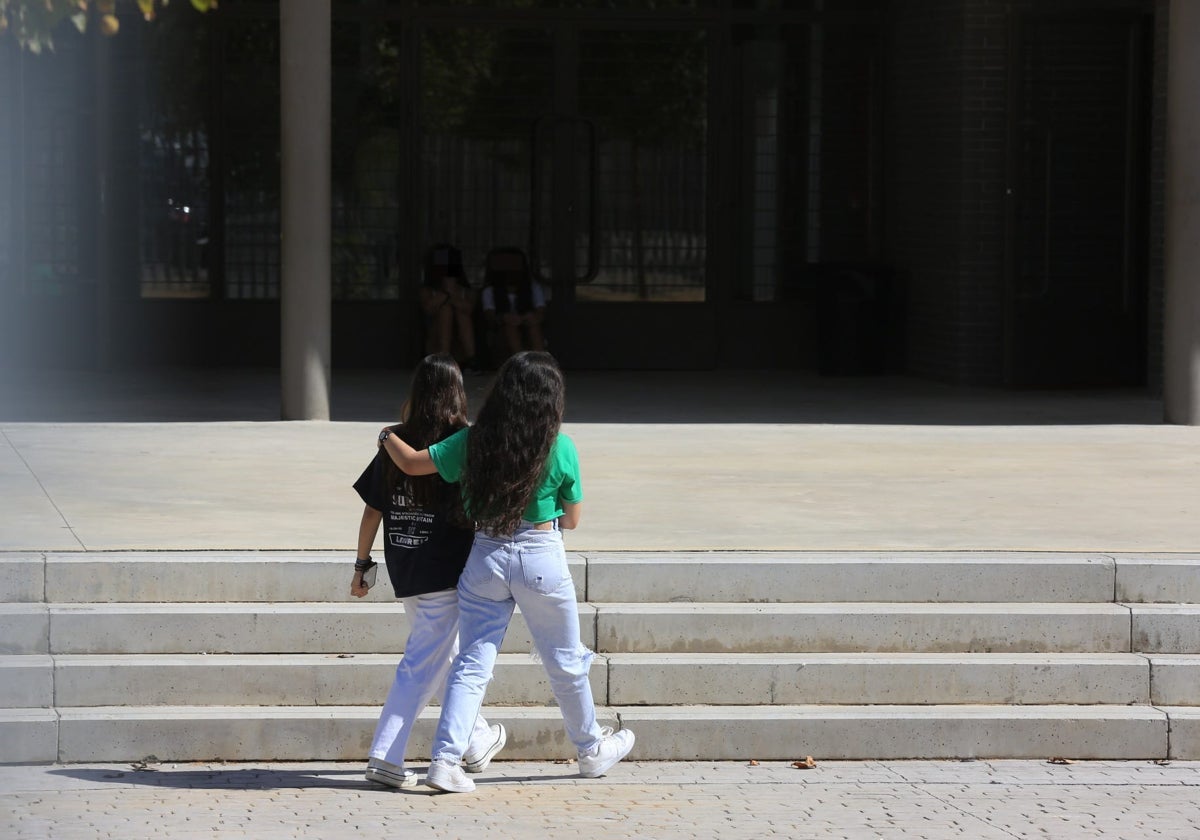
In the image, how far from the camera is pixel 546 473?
21.0ft

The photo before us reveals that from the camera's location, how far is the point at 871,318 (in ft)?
55.8

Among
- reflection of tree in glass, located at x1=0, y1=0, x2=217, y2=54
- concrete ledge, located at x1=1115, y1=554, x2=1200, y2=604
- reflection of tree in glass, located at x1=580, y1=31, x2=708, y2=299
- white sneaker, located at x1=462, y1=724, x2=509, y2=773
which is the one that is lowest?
white sneaker, located at x1=462, y1=724, x2=509, y2=773

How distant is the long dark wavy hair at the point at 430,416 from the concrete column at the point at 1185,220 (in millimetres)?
7705

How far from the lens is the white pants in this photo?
6.55m

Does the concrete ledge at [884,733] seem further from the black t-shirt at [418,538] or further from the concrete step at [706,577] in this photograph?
the black t-shirt at [418,538]

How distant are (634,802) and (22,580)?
264 centimetres

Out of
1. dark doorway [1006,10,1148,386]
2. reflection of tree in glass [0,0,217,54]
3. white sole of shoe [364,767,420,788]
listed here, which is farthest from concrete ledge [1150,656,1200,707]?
dark doorway [1006,10,1148,386]

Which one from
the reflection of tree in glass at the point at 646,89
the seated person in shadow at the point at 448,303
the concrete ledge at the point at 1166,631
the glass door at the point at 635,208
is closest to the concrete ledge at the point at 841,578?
→ the concrete ledge at the point at 1166,631

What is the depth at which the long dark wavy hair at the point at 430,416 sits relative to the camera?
6.46 metres

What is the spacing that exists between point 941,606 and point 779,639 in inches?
27.1

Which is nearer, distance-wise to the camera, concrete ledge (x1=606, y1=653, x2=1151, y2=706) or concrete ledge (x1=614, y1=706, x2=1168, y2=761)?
concrete ledge (x1=614, y1=706, x2=1168, y2=761)

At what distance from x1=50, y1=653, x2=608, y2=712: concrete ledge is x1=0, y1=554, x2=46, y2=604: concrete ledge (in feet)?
1.14

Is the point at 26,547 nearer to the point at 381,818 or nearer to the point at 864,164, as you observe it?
the point at 381,818

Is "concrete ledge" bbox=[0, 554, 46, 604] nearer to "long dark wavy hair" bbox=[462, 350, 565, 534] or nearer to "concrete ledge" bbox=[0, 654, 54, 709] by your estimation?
"concrete ledge" bbox=[0, 654, 54, 709]
